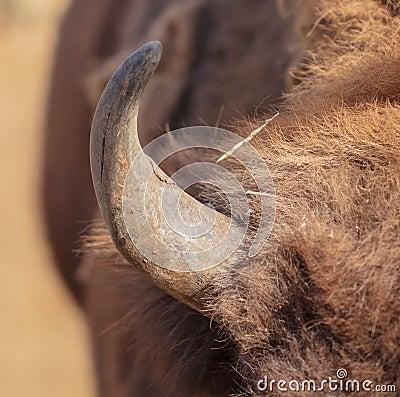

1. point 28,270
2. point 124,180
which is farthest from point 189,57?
point 28,270

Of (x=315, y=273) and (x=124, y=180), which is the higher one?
(x=124, y=180)

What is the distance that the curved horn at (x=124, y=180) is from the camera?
948mm

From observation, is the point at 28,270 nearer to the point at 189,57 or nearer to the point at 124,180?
the point at 189,57

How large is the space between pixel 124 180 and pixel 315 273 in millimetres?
326

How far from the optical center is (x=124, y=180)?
1017 mm

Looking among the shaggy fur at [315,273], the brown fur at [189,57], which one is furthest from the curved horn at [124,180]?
the brown fur at [189,57]

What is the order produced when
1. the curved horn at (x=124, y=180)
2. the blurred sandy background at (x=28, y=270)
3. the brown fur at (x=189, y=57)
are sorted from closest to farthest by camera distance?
1. the curved horn at (x=124, y=180)
2. the brown fur at (x=189, y=57)
3. the blurred sandy background at (x=28, y=270)

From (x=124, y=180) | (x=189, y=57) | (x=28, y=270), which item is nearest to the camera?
(x=124, y=180)

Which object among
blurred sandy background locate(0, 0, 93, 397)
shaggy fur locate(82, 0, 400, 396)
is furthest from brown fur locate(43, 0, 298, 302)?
blurred sandy background locate(0, 0, 93, 397)

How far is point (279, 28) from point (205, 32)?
0.31 meters

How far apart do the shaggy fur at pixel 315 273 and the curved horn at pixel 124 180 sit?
0.06m

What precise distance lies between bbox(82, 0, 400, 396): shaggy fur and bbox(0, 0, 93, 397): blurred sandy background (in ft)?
6.13

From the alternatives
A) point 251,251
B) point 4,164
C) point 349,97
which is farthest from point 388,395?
point 4,164

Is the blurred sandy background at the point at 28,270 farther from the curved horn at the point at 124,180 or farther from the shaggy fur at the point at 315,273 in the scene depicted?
the curved horn at the point at 124,180
